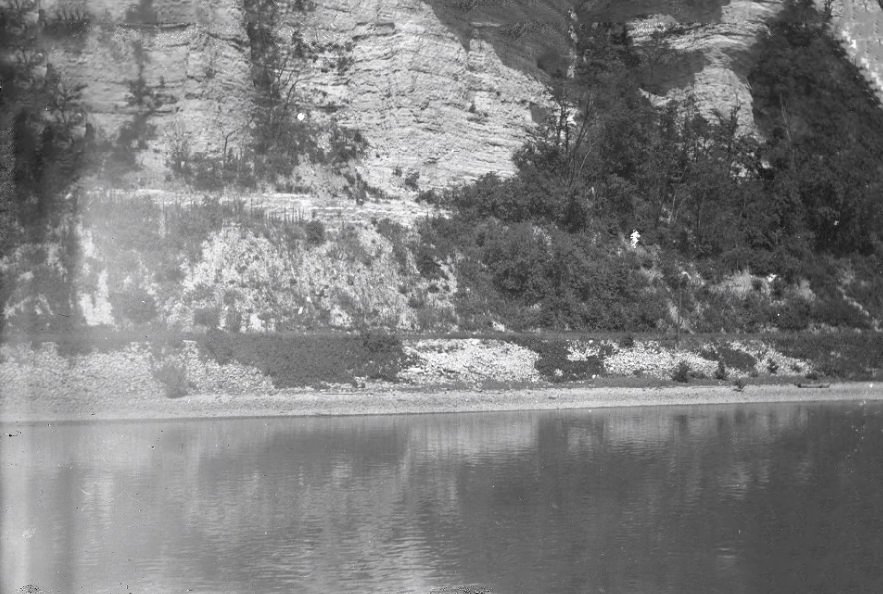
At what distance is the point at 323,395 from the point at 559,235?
573 inches

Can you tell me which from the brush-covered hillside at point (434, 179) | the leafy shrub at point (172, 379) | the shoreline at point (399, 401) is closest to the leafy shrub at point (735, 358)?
the shoreline at point (399, 401)

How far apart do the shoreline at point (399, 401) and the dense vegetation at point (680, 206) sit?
4.19m

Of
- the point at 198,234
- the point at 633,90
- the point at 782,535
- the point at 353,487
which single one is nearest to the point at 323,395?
the point at 198,234

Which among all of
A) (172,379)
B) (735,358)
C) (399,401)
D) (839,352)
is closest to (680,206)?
(839,352)

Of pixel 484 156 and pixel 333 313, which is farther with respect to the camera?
pixel 484 156

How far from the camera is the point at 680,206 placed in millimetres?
43469

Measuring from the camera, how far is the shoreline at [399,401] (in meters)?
27.7

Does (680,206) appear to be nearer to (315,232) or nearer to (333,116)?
(333,116)

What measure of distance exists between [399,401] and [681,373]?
10.7 metres

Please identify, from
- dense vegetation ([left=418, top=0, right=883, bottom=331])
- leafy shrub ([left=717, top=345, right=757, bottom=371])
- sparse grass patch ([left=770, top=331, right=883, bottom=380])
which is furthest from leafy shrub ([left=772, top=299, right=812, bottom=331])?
leafy shrub ([left=717, top=345, right=757, bottom=371])

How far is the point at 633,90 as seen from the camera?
4812 centimetres

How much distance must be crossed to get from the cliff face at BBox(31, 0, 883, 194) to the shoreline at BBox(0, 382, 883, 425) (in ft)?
37.1

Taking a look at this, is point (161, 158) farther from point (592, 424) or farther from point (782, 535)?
point (782, 535)

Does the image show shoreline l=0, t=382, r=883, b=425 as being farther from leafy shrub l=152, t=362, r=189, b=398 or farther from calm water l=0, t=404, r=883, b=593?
calm water l=0, t=404, r=883, b=593
